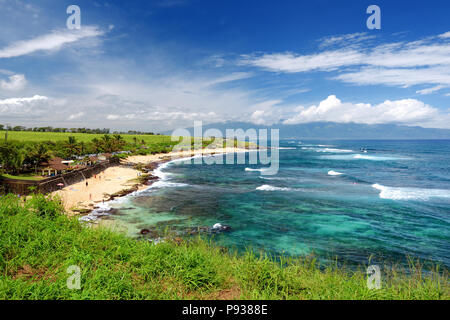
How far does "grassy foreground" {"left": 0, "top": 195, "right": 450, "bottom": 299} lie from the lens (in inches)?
202

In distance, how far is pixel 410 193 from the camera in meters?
32.2

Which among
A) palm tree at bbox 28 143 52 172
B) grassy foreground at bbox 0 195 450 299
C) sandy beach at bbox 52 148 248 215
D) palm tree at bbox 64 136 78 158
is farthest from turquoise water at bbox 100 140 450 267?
palm tree at bbox 64 136 78 158

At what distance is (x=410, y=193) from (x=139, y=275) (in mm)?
38477

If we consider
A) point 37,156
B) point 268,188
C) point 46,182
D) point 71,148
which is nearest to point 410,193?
point 268,188

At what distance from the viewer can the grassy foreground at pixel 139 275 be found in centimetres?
514

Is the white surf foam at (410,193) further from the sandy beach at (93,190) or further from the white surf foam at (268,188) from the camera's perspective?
the sandy beach at (93,190)

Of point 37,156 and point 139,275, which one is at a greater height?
point 37,156

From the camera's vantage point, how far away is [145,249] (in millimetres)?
7281

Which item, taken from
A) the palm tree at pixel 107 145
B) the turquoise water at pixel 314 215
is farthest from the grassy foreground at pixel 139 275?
the palm tree at pixel 107 145

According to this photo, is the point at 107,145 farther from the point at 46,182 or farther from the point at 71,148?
the point at 46,182
